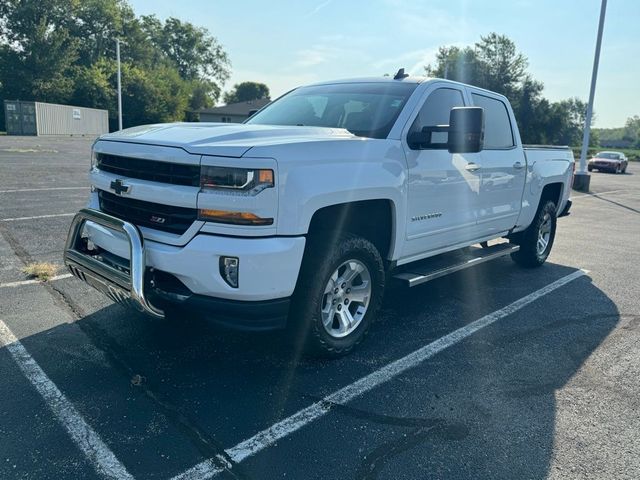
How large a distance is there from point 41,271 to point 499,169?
479 centimetres

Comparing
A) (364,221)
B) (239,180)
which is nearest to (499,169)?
(364,221)

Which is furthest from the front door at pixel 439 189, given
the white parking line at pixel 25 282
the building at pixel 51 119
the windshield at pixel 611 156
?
the building at pixel 51 119

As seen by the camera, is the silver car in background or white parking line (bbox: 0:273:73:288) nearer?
white parking line (bbox: 0:273:73:288)

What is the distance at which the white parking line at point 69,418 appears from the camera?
8.32 ft

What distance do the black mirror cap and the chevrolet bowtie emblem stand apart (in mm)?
2362

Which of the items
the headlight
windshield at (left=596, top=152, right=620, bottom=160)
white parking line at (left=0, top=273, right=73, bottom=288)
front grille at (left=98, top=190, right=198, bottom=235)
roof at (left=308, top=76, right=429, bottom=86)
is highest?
roof at (left=308, top=76, right=429, bottom=86)

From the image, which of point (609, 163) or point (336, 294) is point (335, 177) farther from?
point (609, 163)

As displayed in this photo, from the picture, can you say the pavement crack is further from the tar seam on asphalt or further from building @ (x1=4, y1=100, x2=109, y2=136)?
building @ (x1=4, y1=100, x2=109, y2=136)

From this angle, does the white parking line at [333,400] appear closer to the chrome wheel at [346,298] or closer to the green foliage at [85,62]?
the chrome wheel at [346,298]

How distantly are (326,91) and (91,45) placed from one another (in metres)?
70.3

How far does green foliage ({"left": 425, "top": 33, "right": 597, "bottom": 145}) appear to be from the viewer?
58.5 metres

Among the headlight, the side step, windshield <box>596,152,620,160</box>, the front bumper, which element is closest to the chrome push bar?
the front bumper

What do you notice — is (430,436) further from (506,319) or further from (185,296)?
(506,319)

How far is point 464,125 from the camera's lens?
3.96m
